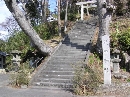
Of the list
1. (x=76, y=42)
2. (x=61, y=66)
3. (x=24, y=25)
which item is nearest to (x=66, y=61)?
(x=61, y=66)

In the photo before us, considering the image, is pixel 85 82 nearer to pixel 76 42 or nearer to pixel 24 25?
pixel 24 25

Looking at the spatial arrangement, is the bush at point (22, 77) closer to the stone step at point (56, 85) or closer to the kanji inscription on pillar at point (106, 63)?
the stone step at point (56, 85)

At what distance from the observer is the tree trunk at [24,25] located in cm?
1530

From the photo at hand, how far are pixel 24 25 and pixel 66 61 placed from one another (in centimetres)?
315

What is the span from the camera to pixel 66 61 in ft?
52.5

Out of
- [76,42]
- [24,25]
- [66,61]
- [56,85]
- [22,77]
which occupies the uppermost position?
[24,25]

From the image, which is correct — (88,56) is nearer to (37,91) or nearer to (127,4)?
(37,91)

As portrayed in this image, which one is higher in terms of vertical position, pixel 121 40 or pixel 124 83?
pixel 121 40

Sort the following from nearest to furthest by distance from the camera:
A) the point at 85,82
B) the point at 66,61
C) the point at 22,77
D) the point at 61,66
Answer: the point at 85,82, the point at 22,77, the point at 61,66, the point at 66,61

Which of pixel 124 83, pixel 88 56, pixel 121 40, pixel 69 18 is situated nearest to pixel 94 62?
pixel 88 56

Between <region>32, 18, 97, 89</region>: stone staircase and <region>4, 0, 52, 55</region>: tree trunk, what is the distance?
694 mm

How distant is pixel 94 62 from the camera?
15281 millimetres

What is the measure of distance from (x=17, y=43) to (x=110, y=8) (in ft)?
31.2

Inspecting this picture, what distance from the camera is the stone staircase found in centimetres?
1377
